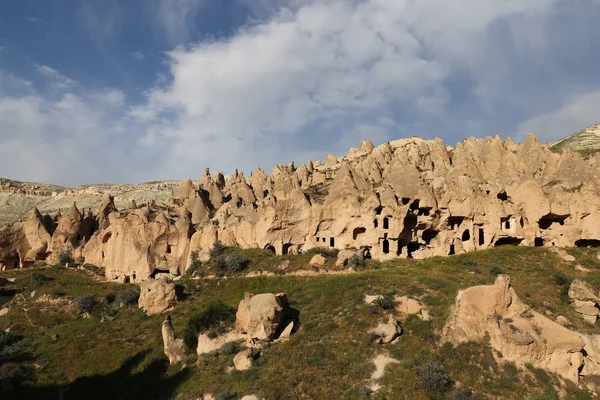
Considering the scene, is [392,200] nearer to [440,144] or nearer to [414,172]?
[414,172]

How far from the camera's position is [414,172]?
51.6 m

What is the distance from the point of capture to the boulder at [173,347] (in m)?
29.5

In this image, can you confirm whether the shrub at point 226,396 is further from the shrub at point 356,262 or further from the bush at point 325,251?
the bush at point 325,251

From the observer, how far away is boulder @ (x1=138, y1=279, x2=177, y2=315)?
123 ft

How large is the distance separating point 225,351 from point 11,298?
99.1 ft

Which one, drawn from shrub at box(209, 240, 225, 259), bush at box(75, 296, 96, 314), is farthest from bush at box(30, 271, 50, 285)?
shrub at box(209, 240, 225, 259)

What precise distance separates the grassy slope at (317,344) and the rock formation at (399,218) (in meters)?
3.93

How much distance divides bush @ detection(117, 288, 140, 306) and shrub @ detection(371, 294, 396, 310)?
2398cm

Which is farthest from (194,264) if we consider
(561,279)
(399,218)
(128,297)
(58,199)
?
(58,199)

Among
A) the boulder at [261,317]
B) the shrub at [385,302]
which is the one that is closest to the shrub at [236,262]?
the boulder at [261,317]

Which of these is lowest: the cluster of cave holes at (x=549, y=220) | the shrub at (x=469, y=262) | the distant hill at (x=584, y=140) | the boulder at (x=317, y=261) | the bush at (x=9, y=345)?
the bush at (x=9, y=345)

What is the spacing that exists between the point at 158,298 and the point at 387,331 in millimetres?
21534

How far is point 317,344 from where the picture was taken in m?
27.2

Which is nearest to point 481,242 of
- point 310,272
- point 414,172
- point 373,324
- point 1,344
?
point 414,172
